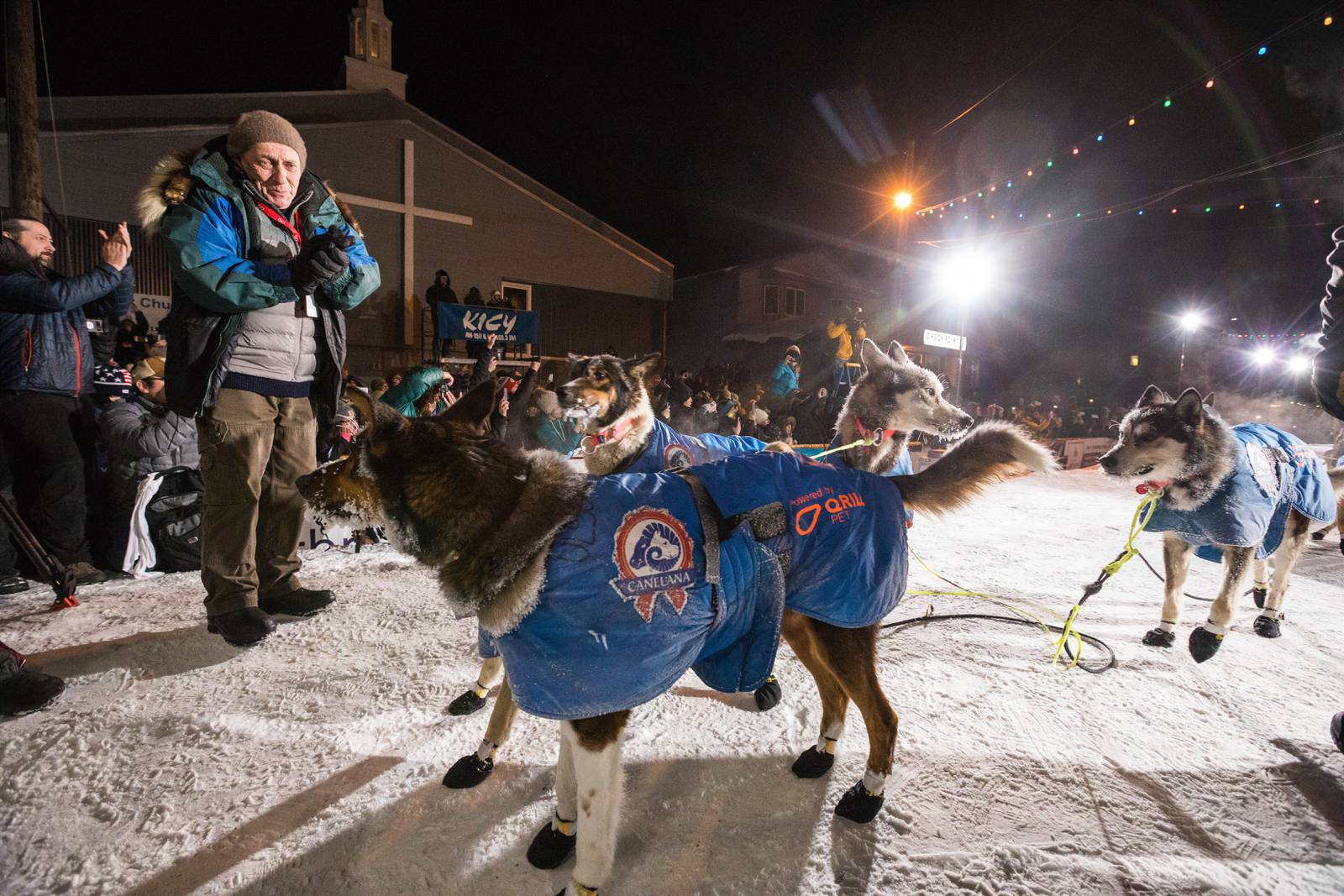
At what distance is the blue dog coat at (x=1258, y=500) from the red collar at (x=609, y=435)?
11.0 ft

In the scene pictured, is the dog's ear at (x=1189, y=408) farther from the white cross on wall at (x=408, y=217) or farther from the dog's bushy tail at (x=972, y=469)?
the white cross on wall at (x=408, y=217)

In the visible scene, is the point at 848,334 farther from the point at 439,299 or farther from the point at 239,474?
the point at 239,474

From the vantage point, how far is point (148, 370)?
14.5 feet

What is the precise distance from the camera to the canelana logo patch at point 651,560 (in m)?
1.59

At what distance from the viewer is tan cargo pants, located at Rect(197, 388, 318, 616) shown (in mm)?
2779

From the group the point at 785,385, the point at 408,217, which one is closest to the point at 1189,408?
the point at 785,385

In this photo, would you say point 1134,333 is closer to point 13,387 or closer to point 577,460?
point 577,460

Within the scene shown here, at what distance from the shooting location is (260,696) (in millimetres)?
2578

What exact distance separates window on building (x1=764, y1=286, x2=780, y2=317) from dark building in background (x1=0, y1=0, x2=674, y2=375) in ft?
14.8

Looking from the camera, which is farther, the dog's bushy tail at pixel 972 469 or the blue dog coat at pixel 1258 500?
the blue dog coat at pixel 1258 500

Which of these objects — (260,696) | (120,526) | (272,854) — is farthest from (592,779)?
(120,526)

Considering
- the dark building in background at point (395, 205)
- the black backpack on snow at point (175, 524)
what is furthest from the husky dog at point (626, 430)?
the dark building in background at point (395, 205)

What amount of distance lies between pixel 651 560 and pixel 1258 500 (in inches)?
149

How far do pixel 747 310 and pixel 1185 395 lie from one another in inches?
656
